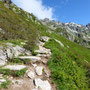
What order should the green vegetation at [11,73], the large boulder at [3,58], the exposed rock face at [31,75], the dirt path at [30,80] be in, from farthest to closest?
the large boulder at [3,58] → the exposed rock face at [31,75] → the green vegetation at [11,73] → the dirt path at [30,80]

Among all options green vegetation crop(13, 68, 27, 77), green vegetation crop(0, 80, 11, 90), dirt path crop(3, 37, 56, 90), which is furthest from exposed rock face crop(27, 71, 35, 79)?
green vegetation crop(0, 80, 11, 90)

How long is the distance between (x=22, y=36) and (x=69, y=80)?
33.3 feet

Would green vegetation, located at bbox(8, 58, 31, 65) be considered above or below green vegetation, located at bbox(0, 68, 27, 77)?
above

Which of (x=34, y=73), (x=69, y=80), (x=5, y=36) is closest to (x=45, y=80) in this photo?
(x=34, y=73)

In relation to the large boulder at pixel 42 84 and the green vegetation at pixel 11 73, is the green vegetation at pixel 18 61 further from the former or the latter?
the large boulder at pixel 42 84

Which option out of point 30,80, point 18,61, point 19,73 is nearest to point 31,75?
point 30,80

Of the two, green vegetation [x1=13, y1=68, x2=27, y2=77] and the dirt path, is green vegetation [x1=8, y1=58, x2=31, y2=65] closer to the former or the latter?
the dirt path

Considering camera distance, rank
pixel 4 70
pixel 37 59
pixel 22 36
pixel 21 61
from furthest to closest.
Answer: pixel 22 36, pixel 37 59, pixel 21 61, pixel 4 70

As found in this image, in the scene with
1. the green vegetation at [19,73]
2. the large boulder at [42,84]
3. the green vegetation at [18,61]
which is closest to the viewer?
the large boulder at [42,84]

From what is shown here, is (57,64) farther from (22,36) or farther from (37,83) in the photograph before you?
(22,36)

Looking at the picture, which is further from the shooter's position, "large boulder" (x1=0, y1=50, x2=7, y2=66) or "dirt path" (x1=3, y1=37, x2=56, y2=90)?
"large boulder" (x1=0, y1=50, x2=7, y2=66)

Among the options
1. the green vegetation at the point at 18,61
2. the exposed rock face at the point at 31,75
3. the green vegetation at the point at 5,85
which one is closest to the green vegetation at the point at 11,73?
the exposed rock face at the point at 31,75

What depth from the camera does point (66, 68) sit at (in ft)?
25.3

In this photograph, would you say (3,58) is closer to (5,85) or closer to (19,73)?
(19,73)
